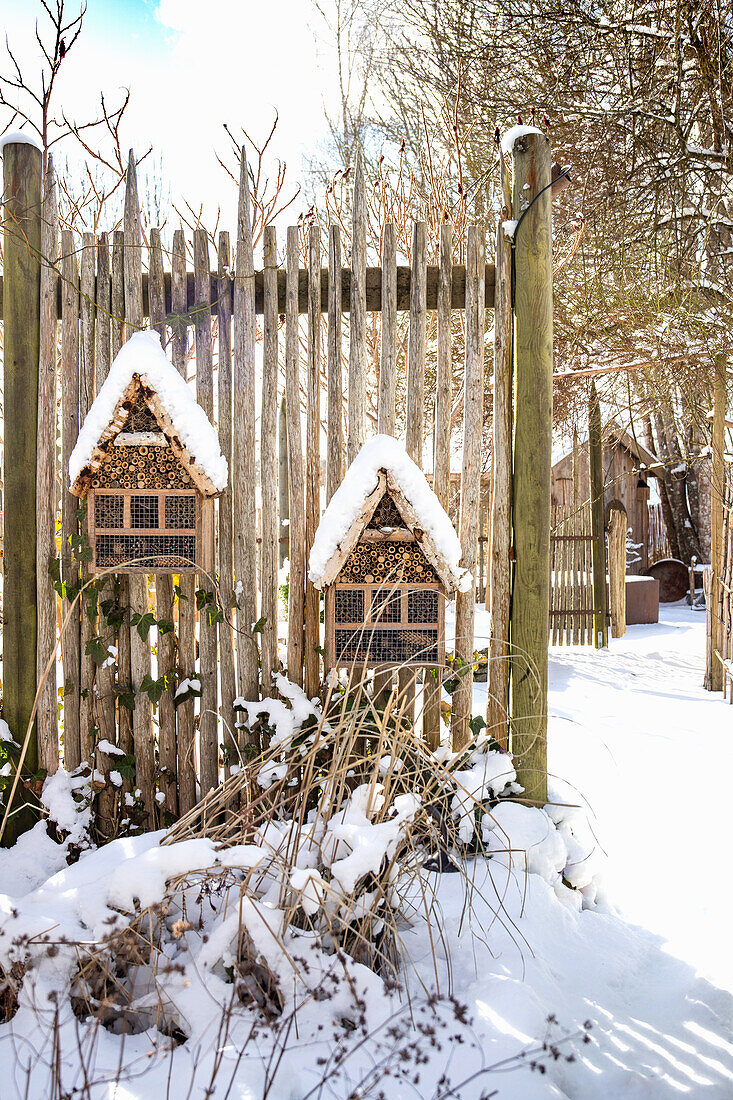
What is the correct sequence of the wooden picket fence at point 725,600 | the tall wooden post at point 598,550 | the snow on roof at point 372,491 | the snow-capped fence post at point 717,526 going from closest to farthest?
1. the snow on roof at point 372,491
2. the wooden picket fence at point 725,600
3. the snow-capped fence post at point 717,526
4. the tall wooden post at point 598,550

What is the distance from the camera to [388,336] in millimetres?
2885

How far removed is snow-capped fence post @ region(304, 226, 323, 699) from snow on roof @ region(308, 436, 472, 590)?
44 cm

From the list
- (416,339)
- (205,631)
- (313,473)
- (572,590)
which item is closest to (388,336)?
(416,339)

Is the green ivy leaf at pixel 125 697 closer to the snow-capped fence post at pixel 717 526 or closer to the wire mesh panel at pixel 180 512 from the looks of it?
the wire mesh panel at pixel 180 512

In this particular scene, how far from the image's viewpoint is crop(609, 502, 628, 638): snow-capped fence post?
8.24m

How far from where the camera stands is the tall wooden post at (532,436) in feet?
9.14

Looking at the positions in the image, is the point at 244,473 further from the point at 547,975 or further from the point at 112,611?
the point at 547,975

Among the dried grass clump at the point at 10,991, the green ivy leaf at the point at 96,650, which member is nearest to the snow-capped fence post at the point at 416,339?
the green ivy leaf at the point at 96,650

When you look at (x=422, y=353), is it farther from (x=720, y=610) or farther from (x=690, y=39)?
(x=720, y=610)

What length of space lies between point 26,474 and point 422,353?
1.81m

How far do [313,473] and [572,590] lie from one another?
5.80 metres

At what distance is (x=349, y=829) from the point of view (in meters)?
1.75

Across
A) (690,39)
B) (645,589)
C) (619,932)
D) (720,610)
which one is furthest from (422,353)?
(645,589)

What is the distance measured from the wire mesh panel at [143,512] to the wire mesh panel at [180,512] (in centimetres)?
5
